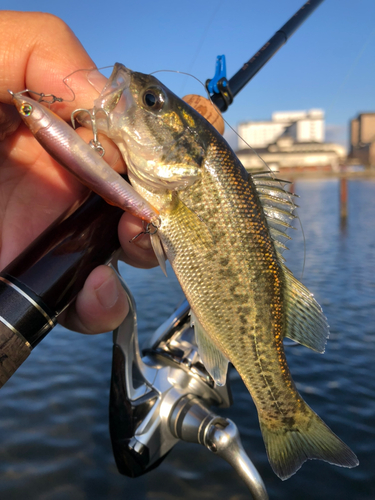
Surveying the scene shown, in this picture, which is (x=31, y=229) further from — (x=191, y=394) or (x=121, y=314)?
(x=191, y=394)

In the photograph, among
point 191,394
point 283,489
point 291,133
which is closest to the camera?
point 191,394

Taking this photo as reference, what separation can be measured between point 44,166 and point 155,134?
950mm

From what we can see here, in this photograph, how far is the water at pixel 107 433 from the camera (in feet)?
11.3

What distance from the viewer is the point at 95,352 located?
19.4 ft

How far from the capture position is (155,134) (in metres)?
1.80

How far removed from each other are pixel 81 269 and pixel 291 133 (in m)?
124

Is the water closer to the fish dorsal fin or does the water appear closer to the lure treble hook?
the fish dorsal fin

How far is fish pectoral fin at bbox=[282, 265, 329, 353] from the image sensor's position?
200 cm

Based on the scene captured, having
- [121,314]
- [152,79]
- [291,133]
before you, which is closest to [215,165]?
[152,79]

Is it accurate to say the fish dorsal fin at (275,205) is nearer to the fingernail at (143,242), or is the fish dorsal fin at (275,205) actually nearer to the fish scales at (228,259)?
the fish scales at (228,259)

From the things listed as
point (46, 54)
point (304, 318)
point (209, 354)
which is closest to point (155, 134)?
point (46, 54)

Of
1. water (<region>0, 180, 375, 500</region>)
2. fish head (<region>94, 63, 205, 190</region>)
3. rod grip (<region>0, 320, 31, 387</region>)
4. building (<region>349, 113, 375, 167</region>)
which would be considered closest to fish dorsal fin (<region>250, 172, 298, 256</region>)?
fish head (<region>94, 63, 205, 190</region>)

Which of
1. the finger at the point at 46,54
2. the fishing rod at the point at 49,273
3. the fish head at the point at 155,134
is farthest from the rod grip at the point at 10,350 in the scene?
the finger at the point at 46,54

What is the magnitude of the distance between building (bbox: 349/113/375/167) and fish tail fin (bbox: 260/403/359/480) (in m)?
94.6
